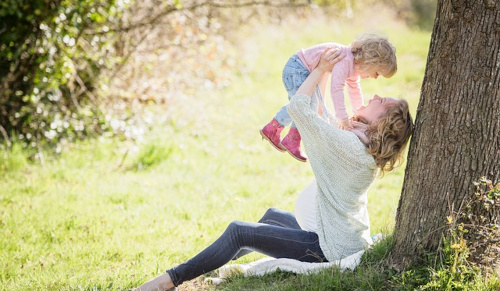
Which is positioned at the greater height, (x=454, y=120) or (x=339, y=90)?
(x=339, y=90)

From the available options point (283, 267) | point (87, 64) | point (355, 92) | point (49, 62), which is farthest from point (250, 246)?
point (87, 64)

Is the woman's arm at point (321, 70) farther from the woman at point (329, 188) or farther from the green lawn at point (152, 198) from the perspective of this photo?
the green lawn at point (152, 198)

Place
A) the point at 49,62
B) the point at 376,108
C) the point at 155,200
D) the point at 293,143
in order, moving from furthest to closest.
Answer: the point at 49,62 → the point at 155,200 → the point at 293,143 → the point at 376,108

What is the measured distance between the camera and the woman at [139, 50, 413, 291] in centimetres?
323

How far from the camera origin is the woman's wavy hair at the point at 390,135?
321 cm

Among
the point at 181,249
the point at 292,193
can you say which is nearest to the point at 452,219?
the point at 181,249

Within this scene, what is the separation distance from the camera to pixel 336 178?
3309 mm

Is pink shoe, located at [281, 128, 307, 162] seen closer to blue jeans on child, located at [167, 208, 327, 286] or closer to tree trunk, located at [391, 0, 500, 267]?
blue jeans on child, located at [167, 208, 327, 286]

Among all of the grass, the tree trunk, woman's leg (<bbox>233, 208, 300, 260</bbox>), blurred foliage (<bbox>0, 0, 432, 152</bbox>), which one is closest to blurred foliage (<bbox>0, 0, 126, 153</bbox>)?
blurred foliage (<bbox>0, 0, 432, 152</bbox>)

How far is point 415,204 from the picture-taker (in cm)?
313

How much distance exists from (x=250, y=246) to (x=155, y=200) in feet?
6.89

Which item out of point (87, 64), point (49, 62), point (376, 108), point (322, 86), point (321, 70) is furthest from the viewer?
→ point (87, 64)

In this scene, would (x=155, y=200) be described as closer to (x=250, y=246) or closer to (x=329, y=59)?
(x=250, y=246)

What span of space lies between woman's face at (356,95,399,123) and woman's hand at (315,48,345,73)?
1.09 feet
